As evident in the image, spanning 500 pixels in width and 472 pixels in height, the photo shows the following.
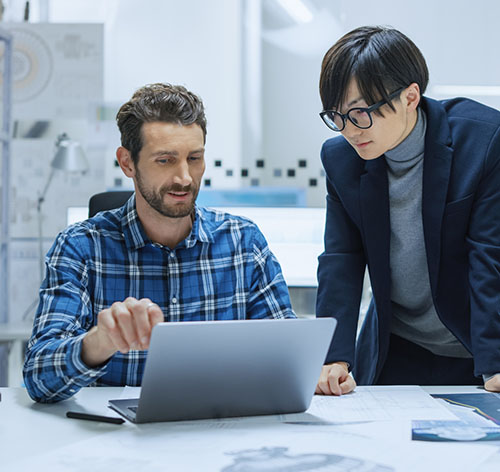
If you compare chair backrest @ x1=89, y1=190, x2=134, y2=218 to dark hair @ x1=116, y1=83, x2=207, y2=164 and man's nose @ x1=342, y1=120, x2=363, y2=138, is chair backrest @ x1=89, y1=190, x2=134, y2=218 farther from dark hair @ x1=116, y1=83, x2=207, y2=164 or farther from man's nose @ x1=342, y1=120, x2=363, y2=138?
man's nose @ x1=342, y1=120, x2=363, y2=138

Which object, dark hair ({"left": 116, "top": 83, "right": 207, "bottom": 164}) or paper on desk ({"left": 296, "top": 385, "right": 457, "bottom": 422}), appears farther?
dark hair ({"left": 116, "top": 83, "right": 207, "bottom": 164})

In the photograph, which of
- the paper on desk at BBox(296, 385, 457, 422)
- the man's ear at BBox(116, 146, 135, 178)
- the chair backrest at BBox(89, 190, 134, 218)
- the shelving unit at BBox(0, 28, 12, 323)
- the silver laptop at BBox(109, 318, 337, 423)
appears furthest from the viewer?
the shelving unit at BBox(0, 28, 12, 323)

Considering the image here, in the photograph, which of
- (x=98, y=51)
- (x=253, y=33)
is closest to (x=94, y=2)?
(x=98, y=51)

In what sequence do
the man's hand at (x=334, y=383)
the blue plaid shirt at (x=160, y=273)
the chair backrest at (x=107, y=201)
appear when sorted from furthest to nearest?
the chair backrest at (x=107, y=201)
the blue plaid shirt at (x=160, y=273)
the man's hand at (x=334, y=383)

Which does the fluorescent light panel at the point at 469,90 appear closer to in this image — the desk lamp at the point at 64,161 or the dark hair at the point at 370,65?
the desk lamp at the point at 64,161

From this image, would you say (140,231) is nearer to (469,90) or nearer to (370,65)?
(370,65)

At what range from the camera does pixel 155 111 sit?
146 centimetres

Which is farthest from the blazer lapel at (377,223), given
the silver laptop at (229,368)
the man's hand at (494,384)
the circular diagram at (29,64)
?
the circular diagram at (29,64)

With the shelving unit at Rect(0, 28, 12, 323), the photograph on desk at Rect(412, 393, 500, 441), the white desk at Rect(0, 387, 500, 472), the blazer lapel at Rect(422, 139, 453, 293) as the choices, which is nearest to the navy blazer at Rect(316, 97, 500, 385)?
the blazer lapel at Rect(422, 139, 453, 293)

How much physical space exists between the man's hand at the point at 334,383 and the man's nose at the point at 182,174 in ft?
1.52

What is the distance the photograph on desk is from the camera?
931mm

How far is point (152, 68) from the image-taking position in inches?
137

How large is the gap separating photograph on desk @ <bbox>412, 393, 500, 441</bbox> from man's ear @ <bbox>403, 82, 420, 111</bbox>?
1.79 ft

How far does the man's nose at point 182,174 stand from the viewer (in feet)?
4.58
